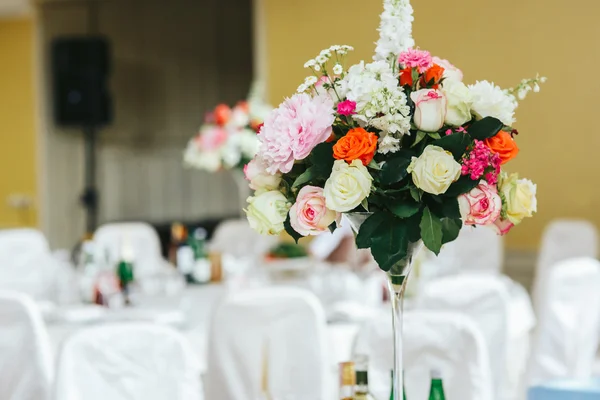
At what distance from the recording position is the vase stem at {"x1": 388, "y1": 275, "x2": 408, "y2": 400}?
1693 millimetres

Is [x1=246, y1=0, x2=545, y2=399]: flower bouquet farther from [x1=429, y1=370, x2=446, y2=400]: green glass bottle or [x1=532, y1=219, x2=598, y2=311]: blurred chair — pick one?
[x1=532, y1=219, x2=598, y2=311]: blurred chair

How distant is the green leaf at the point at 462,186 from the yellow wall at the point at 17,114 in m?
9.96

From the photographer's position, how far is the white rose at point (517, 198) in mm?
1646

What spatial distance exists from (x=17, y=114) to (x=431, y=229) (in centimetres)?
1011

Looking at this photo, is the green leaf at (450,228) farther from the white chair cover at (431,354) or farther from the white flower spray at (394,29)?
the white chair cover at (431,354)

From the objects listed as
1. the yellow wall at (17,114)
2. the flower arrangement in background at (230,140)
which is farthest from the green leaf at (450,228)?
the yellow wall at (17,114)

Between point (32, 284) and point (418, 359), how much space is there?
3.02m

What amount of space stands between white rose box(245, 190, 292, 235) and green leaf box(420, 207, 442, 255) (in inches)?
9.1

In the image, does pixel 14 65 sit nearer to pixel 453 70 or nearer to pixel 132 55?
pixel 132 55

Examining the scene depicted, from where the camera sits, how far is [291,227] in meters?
1.72

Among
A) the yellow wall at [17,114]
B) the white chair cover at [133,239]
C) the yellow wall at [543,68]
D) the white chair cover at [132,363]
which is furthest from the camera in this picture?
the yellow wall at [17,114]

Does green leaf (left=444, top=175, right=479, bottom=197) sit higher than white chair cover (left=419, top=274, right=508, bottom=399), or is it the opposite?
green leaf (left=444, top=175, right=479, bottom=197)

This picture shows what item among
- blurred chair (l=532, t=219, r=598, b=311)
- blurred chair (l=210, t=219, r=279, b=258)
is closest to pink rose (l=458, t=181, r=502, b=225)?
blurred chair (l=532, t=219, r=598, b=311)

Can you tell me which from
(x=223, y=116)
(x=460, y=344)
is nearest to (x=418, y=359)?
(x=460, y=344)
